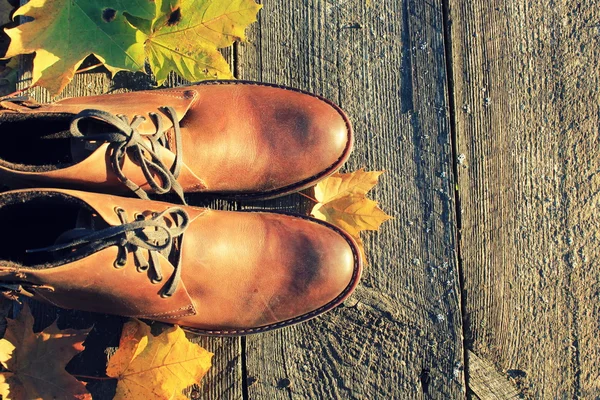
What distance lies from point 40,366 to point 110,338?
22 centimetres

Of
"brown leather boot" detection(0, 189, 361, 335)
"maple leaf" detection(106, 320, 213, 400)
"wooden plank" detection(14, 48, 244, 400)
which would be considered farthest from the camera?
"wooden plank" detection(14, 48, 244, 400)

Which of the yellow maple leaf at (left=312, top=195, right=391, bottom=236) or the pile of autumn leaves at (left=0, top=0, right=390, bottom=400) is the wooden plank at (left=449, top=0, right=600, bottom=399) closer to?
the yellow maple leaf at (left=312, top=195, right=391, bottom=236)

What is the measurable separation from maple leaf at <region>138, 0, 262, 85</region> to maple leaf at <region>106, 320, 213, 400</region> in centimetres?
83

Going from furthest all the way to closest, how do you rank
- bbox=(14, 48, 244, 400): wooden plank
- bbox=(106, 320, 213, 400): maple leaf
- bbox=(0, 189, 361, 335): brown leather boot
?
bbox=(14, 48, 244, 400): wooden plank → bbox=(106, 320, 213, 400): maple leaf → bbox=(0, 189, 361, 335): brown leather boot

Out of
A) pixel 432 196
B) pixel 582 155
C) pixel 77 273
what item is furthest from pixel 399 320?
pixel 77 273

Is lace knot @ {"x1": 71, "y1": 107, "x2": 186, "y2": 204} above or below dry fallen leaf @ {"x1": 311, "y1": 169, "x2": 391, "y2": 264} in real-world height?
above

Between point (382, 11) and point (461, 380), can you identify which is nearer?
point (461, 380)

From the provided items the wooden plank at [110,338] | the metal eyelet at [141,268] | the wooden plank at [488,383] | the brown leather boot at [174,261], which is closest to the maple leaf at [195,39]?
the wooden plank at [110,338]

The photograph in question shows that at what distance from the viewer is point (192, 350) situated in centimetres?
162

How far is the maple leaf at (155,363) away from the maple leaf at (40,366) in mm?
125

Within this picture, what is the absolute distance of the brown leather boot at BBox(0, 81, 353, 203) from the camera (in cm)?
138

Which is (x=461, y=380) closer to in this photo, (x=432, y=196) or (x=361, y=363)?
(x=361, y=363)

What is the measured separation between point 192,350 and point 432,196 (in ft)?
3.14

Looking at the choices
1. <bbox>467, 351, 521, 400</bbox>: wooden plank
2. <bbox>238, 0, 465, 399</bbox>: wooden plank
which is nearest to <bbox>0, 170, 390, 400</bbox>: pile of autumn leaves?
<bbox>238, 0, 465, 399</bbox>: wooden plank
